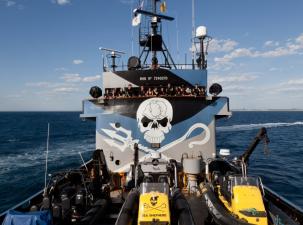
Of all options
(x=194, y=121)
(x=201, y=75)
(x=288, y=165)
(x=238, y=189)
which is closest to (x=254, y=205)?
(x=238, y=189)

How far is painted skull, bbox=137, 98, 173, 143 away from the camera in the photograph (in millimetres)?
15844

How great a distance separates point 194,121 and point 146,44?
823 centimetres

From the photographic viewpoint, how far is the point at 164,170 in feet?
44.9

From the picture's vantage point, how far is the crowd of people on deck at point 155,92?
16.3 m

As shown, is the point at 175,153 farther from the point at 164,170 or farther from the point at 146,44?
the point at 146,44

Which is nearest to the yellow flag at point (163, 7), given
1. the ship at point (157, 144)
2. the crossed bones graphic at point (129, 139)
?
the ship at point (157, 144)

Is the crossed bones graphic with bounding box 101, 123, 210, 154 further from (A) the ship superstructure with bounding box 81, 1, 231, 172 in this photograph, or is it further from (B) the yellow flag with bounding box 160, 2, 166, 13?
(B) the yellow flag with bounding box 160, 2, 166, 13

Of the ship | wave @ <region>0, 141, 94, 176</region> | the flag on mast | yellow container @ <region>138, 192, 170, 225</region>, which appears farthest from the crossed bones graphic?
wave @ <region>0, 141, 94, 176</region>

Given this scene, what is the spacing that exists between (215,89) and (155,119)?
3.74 metres

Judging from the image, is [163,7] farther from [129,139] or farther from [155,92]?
[129,139]

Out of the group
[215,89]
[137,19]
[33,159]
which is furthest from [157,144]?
[33,159]

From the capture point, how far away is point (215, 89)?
16.2 m

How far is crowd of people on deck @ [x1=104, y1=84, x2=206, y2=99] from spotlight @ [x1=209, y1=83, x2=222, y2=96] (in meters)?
0.51

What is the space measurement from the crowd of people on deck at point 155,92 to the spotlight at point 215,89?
1.67ft
